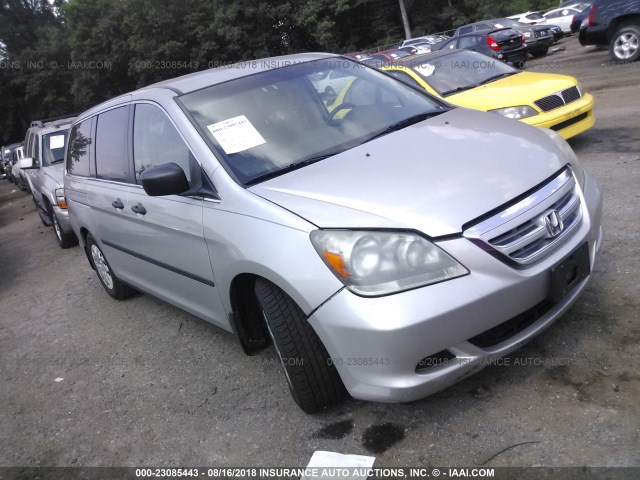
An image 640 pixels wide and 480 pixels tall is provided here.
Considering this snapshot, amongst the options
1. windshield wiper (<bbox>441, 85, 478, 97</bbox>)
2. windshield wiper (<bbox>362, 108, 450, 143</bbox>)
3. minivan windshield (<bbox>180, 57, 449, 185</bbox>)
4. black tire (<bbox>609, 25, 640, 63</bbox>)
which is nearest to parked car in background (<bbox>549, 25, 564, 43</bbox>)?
black tire (<bbox>609, 25, 640, 63</bbox>)

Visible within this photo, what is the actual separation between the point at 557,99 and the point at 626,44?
23.8 feet

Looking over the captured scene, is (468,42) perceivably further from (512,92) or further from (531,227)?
(531,227)

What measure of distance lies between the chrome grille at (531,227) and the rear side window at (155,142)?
1.73 meters

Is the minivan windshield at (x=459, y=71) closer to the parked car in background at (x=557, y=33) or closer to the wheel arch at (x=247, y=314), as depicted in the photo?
the wheel arch at (x=247, y=314)

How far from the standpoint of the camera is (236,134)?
3395mm

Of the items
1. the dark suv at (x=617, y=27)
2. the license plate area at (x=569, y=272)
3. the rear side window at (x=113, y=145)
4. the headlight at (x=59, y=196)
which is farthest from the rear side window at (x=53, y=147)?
the dark suv at (x=617, y=27)

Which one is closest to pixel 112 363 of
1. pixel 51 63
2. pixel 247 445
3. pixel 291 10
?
pixel 247 445

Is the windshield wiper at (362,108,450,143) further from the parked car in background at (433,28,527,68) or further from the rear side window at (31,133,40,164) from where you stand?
the parked car in background at (433,28,527,68)

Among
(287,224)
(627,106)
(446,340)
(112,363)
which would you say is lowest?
(627,106)

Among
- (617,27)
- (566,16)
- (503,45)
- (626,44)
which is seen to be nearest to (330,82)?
(626,44)

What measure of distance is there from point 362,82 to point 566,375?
92.4 inches

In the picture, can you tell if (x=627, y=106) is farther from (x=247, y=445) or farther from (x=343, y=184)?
(x=247, y=445)

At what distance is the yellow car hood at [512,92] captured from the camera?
704 centimetres

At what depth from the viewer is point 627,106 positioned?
28.9ft
